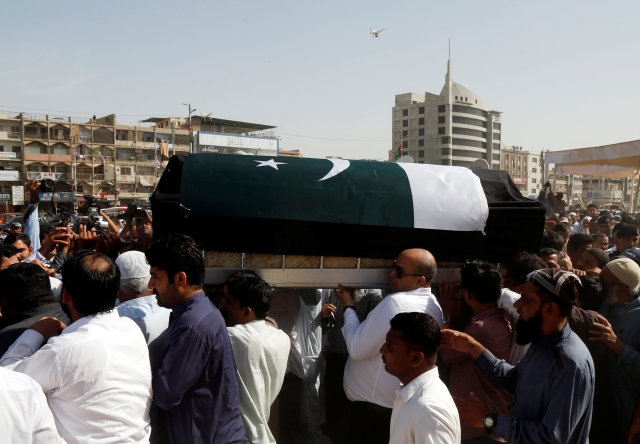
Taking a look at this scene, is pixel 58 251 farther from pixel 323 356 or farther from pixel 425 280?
pixel 425 280

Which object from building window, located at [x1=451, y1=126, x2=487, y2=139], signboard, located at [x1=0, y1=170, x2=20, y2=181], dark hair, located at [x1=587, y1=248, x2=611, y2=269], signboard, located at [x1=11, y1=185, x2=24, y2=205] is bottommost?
signboard, located at [x1=11, y1=185, x2=24, y2=205]

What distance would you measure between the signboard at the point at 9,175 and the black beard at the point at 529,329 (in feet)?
213

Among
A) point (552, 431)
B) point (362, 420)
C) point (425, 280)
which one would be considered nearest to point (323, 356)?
point (362, 420)

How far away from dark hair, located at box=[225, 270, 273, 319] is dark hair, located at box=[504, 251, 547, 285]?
1.47 meters

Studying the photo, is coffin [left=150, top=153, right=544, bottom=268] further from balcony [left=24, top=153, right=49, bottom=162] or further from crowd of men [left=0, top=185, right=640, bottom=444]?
balcony [left=24, top=153, right=49, bottom=162]

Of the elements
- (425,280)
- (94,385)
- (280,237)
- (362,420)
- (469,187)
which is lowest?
(362,420)

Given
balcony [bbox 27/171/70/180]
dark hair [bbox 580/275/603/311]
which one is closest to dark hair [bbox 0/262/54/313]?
dark hair [bbox 580/275/603/311]

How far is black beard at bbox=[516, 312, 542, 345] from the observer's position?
232 centimetres

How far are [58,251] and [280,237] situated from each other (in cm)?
337

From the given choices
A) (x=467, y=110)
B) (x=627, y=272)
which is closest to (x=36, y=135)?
(x=627, y=272)

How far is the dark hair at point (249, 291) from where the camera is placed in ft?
9.25

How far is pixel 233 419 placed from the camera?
2.48 meters

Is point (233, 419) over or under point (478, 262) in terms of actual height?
under

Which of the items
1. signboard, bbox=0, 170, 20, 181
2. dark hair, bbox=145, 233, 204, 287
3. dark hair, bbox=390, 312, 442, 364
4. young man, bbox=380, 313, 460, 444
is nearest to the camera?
young man, bbox=380, 313, 460, 444
